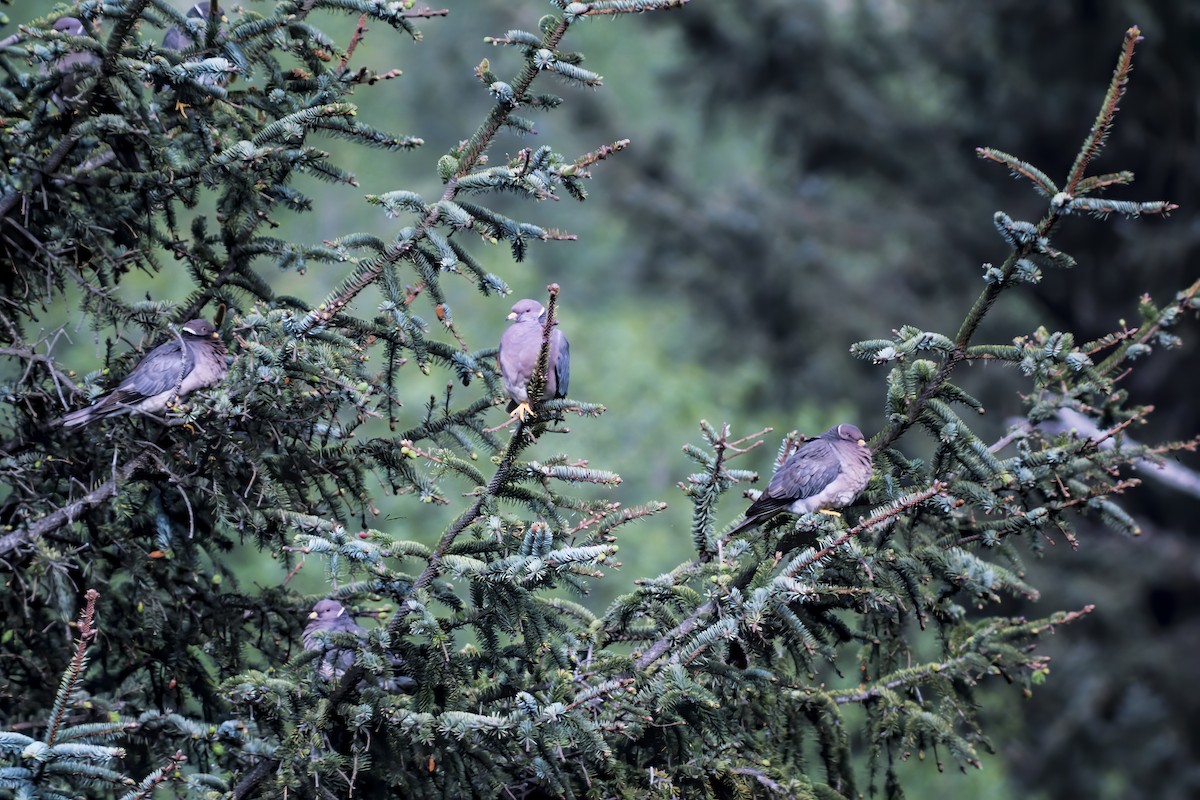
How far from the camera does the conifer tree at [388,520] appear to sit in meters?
3.53

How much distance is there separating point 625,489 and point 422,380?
4722 millimetres

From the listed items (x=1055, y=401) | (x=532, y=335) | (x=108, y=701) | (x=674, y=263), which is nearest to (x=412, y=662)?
(x=108, y=701)

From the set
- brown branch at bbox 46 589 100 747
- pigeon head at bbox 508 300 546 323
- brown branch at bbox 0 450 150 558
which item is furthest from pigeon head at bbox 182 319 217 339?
brown branch at bbox 46 589 100 747

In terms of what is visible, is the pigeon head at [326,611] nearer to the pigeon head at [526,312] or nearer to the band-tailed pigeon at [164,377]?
the band-tailed pigeon at [164,377]

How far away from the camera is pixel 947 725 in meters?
4.11

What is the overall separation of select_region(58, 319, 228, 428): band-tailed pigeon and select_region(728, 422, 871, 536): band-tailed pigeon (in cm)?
222

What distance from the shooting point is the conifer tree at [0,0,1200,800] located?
3531mm

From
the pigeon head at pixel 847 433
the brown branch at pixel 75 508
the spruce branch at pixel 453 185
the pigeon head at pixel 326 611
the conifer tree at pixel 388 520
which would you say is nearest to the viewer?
the conifer tree at pixel 388 520

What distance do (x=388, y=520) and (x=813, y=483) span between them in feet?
5.50

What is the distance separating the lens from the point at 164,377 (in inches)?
169

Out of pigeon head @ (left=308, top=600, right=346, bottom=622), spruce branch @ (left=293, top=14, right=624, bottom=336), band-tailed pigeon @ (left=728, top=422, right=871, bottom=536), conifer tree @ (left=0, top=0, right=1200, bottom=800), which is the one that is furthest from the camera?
pigeon head @ (left=308, top=600, right=346, bottom=622)

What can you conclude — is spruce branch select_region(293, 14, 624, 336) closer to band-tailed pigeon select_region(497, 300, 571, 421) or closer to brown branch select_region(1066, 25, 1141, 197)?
band-tailed pigeon select_region(497, 300, 571, 421)

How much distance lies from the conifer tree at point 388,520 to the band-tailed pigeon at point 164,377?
0.09 metres

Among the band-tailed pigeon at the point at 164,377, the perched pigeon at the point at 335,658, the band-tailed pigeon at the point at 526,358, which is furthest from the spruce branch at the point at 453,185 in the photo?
the perched pigeon at the point at 335,658
